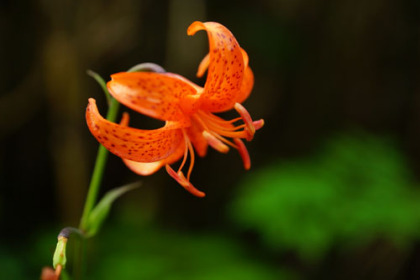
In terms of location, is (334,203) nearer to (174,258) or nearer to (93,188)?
(174,258)

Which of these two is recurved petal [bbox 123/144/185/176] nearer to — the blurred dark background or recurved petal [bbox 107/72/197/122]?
recurved petal [bbox 107/72/197/122]

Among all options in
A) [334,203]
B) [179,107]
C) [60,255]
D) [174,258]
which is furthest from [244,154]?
[174,258]

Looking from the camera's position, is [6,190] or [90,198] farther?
[6,190]

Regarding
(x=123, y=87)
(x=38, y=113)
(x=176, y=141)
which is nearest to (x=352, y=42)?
(x=38, y=113)

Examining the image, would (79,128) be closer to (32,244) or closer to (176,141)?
(32,244)

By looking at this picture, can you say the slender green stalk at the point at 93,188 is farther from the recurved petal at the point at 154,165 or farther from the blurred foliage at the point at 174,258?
the blurred foliage at the point at 174,258

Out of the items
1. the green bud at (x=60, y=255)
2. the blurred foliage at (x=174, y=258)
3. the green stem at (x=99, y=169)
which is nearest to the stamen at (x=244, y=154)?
the green stem at (x=99, y=169)
